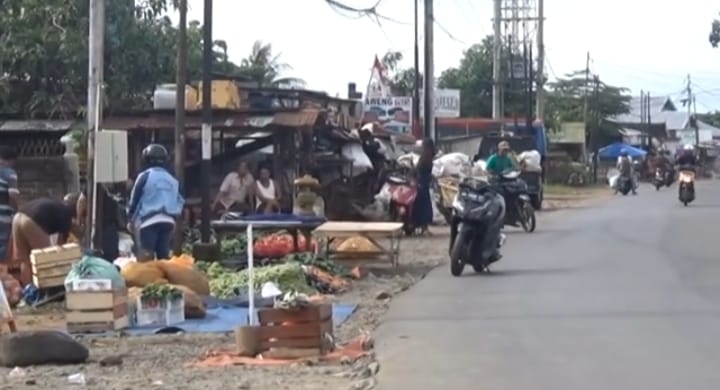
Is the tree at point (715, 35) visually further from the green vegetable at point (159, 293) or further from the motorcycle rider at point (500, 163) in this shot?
the green vegetable at point (159, 293)

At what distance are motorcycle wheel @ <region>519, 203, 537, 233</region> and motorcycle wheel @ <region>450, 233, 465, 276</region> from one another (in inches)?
401

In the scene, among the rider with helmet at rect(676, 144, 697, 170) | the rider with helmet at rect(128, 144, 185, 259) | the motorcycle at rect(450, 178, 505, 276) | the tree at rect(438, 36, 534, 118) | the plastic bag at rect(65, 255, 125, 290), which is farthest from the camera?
the tree at rect(438, 36, 534, 118)

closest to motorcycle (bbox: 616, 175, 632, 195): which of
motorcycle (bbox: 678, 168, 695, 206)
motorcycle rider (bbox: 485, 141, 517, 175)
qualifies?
motorcycle (bbox: 678, 168, 695, 206)

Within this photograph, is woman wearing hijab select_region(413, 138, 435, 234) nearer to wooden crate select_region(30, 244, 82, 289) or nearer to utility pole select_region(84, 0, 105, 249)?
utility pole select_region(84, 0, 105, 249)

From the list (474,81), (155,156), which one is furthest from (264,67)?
(155,156)

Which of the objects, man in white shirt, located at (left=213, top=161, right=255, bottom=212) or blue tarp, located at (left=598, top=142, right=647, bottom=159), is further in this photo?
blue tarp, located at (left=598, top=142, right=647, bottom=159)

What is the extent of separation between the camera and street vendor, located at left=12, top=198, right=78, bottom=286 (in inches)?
667

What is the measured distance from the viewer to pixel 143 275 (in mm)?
16219

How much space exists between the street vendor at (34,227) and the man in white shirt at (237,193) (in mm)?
9691

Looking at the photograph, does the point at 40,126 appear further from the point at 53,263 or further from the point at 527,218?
the point at 53,263

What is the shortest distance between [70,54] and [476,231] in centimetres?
1139

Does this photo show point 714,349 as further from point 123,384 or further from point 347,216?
point 347,216

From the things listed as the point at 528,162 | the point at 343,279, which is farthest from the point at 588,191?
the point at 343,279

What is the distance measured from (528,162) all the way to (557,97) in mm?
66736
